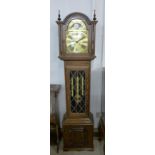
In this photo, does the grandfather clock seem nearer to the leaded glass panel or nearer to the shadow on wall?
the leaded glass panel

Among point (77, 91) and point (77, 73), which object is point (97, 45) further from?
point (77, 91)

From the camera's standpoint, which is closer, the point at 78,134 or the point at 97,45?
the point at 78,134

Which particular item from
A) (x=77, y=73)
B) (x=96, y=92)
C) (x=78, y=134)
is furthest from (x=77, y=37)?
(x=78, y=134)

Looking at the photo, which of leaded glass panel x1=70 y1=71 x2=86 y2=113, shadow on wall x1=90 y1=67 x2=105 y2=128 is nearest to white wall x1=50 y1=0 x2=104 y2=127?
shadow on wall x1=90 y1=67 x2=105 y2=128

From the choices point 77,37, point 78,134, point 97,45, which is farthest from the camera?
point 97,45

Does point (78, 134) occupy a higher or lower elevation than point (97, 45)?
lower

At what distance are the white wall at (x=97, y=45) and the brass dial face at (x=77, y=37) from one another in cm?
39

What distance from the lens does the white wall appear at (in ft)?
8.13

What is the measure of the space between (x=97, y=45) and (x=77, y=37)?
0.44m

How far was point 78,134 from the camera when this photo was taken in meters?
2.29

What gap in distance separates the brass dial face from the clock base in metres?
0.76
